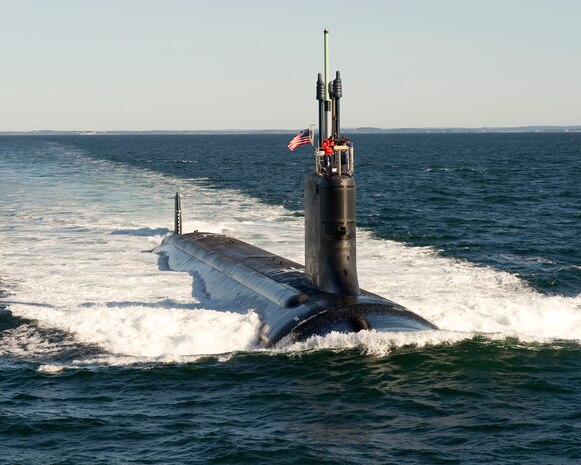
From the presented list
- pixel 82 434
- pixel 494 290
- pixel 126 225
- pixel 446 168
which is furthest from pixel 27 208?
pixel 446 168

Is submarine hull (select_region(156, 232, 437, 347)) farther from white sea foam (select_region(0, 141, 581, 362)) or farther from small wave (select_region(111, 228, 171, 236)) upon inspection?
small wave (select_region(111, 228, 171, 236))

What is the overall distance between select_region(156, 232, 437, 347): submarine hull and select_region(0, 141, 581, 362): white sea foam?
39cm

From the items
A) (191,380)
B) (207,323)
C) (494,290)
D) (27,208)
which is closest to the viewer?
(191,380)

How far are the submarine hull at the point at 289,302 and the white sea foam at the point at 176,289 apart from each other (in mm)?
388

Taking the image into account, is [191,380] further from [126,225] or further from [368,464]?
[126,225]

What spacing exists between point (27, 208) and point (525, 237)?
3245cm

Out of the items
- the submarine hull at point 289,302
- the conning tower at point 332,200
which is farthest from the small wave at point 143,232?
the conning tower at point 332,200

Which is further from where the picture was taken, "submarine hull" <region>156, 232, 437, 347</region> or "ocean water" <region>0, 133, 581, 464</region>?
"submarine hull" <region>156, 232, 437, 347</region>

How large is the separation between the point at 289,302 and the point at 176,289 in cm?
939

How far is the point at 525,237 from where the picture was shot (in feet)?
169

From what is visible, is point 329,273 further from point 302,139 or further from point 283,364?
point 302,139

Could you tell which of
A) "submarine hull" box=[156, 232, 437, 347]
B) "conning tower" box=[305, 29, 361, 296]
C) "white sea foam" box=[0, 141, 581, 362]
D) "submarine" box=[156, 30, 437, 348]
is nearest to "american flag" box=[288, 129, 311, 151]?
"submarine" box=[156, 30, 437, 348]

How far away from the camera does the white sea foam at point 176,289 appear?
2555 centimetres

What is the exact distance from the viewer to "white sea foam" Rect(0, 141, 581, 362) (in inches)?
1006
